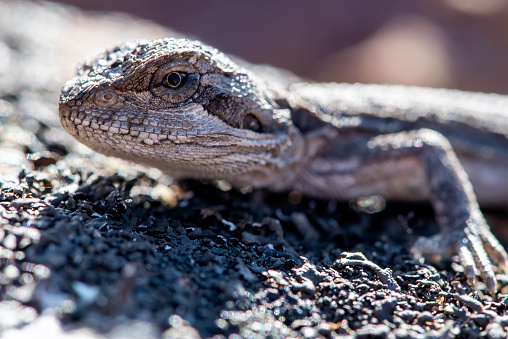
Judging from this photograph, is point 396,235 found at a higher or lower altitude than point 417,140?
lower

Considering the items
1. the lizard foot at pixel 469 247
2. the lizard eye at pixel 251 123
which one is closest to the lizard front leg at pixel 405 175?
the lizard foot at pixel 469 247

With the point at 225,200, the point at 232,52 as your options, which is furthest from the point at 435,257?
the point at 232,52

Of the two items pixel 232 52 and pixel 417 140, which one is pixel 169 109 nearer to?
pixel 417 140

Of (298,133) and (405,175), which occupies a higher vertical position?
(298,133)

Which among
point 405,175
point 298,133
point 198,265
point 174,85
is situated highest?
point 174,85

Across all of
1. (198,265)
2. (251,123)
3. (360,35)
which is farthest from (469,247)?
(360,35)

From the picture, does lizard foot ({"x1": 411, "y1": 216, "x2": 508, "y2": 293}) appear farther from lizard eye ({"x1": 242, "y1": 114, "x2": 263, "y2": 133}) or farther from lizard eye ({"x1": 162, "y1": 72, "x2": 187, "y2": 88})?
lizard eye ({"x1": 162, "y1": 72, "x2": 187, "y2": 88})

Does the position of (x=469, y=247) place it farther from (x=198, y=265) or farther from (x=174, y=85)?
(x=174, y=85)
